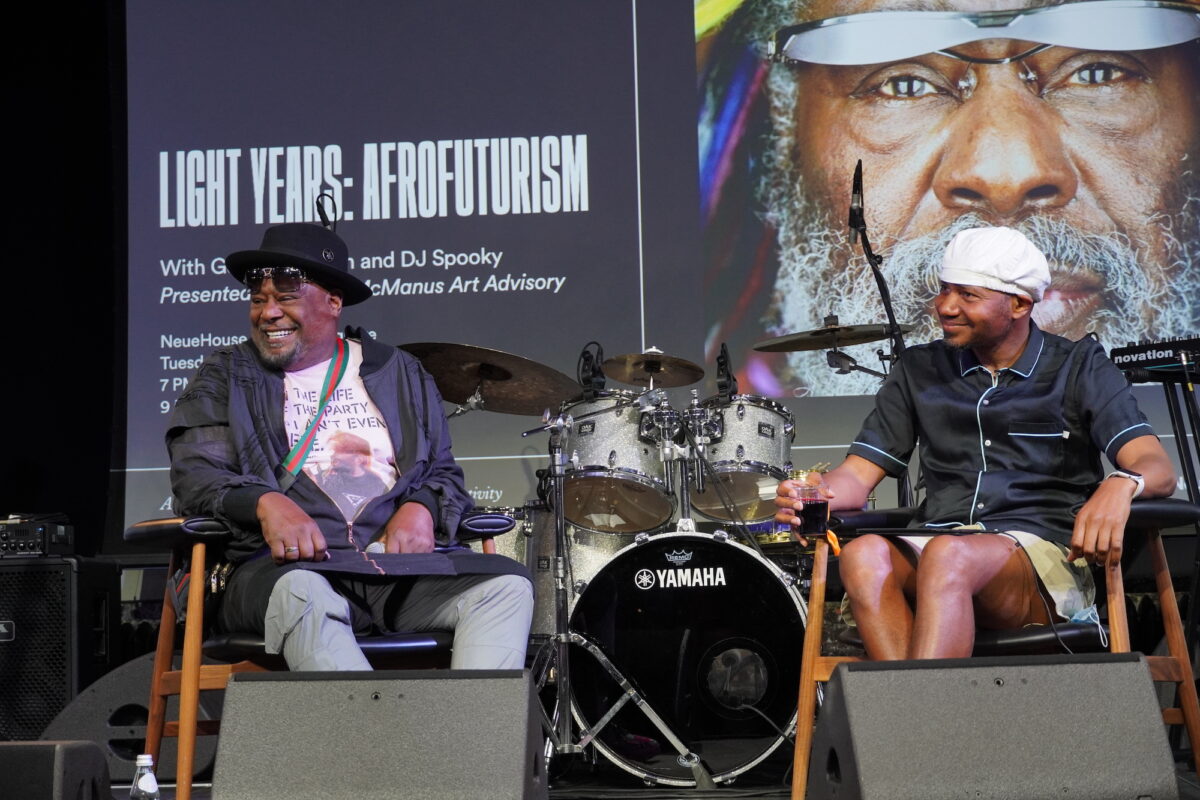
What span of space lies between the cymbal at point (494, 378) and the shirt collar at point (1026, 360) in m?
1.34

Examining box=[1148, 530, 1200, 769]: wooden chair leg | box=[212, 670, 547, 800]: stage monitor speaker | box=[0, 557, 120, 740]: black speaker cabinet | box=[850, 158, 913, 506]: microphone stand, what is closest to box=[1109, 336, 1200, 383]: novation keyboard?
box=[850, 158, 913, 506]: microphone stand

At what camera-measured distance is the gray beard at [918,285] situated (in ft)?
15.0

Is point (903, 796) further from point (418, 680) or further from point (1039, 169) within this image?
point (1039, 169)

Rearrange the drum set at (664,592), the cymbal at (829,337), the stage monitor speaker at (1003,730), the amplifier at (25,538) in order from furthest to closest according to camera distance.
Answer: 1. the cymbal at (829,337)
2. the amplifier at (25,538)
3. the drum set at (664,592)
4. the stage monitor speaker at (1003,730)

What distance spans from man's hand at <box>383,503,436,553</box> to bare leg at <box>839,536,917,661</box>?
0.88m

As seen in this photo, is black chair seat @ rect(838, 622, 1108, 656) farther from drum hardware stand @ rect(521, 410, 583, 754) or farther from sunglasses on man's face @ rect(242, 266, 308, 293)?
sunglasses on man's face @ rect(242, 266, 308, 293)

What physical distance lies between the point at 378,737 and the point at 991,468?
1.48 metres

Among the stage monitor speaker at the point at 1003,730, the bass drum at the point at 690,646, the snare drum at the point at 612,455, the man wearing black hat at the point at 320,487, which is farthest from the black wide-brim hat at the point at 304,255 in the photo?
the stage monitor speaker at the point at 1003,730

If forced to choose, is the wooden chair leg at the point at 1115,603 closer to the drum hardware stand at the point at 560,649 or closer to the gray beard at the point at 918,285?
the drum hardware stand at the point at 560,649

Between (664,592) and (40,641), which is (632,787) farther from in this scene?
(40,641)

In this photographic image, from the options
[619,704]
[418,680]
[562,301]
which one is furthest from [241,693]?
[562,301]

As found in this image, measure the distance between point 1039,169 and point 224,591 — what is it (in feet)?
11.1

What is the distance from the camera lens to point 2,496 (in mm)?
5230

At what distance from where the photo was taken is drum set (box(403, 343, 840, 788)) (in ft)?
11.6
